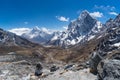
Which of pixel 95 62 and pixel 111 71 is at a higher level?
pixel 95 62

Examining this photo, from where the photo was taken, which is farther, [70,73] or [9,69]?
[9,69]

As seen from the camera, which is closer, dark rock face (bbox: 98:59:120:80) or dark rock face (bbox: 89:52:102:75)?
dark rock face (bbox: 98:59:120:80)

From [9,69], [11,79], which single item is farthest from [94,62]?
[9,69]

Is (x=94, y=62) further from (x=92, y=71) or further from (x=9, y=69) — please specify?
(x=9, y=69)

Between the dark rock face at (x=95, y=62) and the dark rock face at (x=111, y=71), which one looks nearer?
the dark rock face at (x=111, y=71)

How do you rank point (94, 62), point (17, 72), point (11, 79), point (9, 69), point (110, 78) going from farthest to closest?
1. point (9, 69)
2. point (17, 72)
3. point (11, 79)
4. point (94, 62)
5. point (110, 78)

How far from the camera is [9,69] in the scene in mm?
91938

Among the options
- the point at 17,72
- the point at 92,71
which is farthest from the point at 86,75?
the point at 17,72

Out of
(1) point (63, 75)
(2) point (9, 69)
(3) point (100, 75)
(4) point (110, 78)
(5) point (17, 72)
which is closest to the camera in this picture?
(4) point (110, 78)

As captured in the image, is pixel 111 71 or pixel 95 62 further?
pixel 95 62

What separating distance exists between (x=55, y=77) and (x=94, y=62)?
785 cm

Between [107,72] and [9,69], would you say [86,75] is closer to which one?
[107,72]

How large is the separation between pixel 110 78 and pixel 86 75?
15.2 m

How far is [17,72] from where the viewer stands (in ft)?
282
